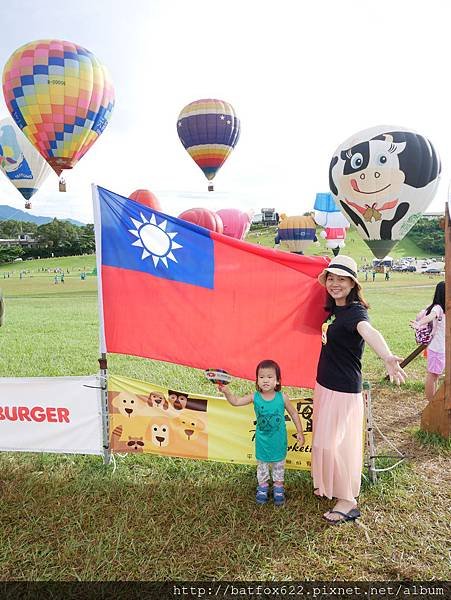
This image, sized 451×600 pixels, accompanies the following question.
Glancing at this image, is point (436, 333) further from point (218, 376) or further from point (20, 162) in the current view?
point (20, 162)

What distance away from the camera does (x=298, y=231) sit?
33594 mm

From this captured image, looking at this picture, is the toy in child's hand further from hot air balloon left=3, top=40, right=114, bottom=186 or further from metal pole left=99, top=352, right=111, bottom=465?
hot air balloon left=3, top=40, right=114, bottom=186

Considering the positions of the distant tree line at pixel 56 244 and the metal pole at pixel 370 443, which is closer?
the metal pole at pixel 370 443

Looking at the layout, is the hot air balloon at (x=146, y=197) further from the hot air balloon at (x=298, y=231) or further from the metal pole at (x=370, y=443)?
the metal pole at (x=370, y=443)

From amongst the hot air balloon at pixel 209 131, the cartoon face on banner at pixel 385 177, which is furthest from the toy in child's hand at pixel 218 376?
the hot air balloon at pixel 209 131

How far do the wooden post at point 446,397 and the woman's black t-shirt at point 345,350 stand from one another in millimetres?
1877

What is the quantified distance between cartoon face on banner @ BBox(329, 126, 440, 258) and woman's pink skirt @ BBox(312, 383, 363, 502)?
10166mm

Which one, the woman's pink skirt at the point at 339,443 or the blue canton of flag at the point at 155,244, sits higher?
the blue canton of flag at the point at 155,244

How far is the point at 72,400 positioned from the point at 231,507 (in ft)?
5.92

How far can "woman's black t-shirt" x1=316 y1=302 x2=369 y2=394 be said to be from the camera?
3568 mm

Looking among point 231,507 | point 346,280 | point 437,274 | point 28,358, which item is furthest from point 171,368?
point 437,274

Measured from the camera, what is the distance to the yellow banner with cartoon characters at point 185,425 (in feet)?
13.8

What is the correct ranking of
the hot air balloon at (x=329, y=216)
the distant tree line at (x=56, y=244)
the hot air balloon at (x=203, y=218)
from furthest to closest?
the distant tree line at (x=56, y=244) < the hot air balloon at (x=329, y=216) < the hot air balloon at (x=203, y=218)

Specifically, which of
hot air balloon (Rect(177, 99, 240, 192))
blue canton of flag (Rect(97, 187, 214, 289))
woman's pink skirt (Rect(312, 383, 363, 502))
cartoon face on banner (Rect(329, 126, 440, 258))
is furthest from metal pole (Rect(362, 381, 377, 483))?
hot air balloon (Rect(177, 99, 240, 192))
